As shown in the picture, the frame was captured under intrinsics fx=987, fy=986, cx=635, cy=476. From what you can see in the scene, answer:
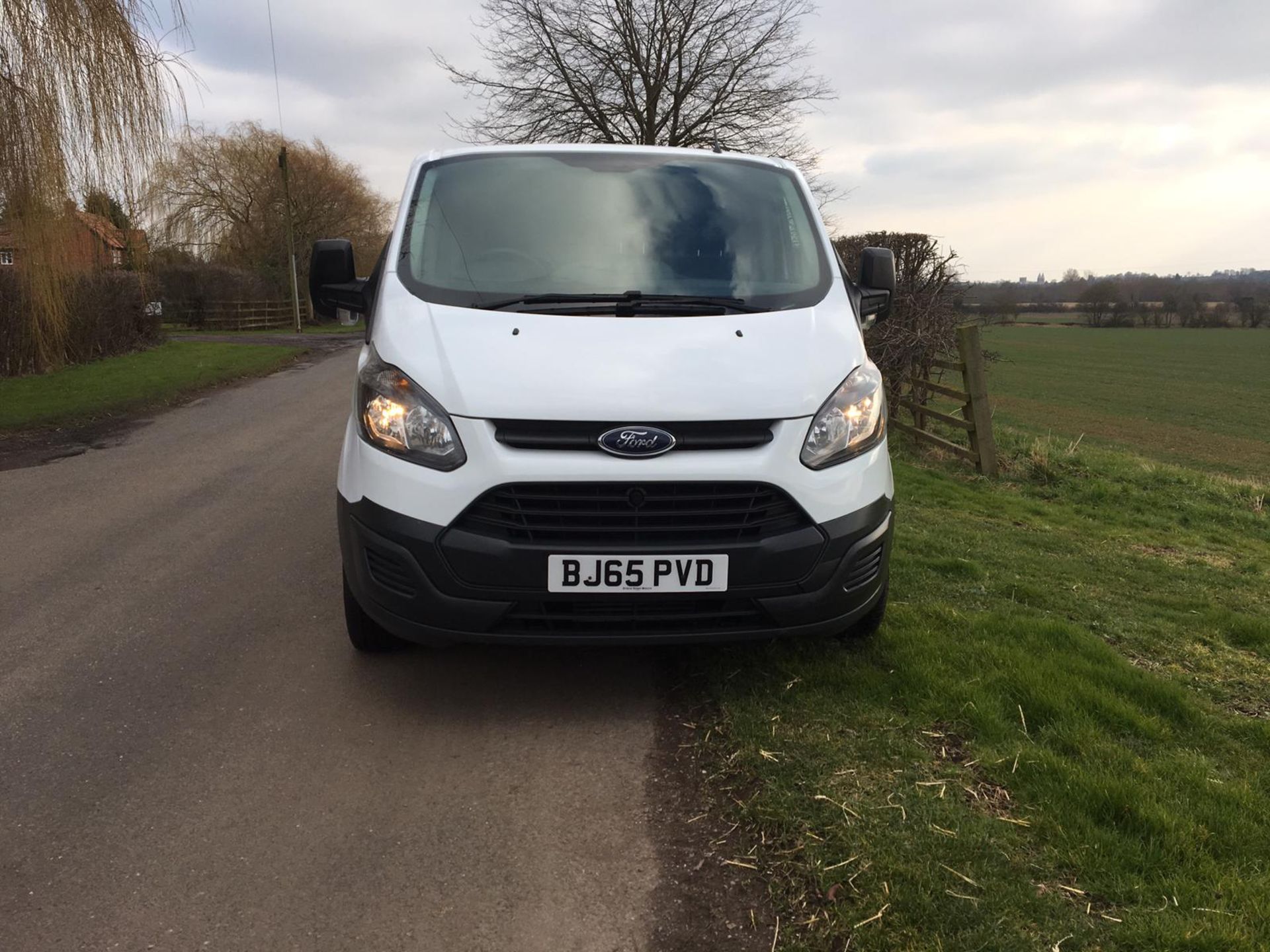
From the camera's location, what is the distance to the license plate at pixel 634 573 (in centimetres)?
319

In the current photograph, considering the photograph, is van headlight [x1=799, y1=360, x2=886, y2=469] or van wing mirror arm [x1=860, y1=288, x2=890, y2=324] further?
van wing mirror arm [x1=860, y1=288, x2=890, y2=324]

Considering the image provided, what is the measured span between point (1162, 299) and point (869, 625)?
95.8m

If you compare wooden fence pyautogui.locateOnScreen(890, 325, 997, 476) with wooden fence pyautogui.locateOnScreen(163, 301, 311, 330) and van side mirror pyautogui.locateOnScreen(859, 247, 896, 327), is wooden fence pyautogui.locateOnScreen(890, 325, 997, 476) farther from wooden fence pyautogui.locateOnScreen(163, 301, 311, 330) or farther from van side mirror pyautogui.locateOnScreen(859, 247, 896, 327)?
wooden fence pyautogui.locateOnScreen(163, 301, 311, 330)

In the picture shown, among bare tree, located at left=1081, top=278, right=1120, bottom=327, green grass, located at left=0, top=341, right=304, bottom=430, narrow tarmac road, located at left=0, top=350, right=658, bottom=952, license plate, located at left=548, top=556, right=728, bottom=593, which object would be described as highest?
license plate, located at left=548, top=556, right=728, bottom=593

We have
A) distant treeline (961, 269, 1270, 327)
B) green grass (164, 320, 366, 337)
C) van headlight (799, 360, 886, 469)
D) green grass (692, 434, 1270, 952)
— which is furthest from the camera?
distant treeline (961, 269, 1270, 327)

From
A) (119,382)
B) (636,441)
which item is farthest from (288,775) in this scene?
(119,382)

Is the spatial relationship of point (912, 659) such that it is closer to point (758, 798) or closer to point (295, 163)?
point (758, 798)

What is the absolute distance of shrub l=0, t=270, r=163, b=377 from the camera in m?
15.2

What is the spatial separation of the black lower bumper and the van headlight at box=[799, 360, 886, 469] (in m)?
0.23

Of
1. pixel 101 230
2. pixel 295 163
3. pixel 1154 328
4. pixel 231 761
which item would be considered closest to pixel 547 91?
pixel 101 230

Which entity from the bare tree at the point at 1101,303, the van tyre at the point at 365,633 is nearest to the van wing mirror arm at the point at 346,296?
the van tyre at the point at 365,633

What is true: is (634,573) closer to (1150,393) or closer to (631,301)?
(631,301)

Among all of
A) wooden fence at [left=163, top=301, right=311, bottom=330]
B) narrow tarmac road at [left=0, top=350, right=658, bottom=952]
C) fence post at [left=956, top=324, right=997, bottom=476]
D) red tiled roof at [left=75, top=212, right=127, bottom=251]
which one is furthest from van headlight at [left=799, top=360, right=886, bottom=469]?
wooden fence at [left=163, top=301, right=311, bottom=330]

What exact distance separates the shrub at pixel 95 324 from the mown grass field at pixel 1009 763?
1360 centimetres
